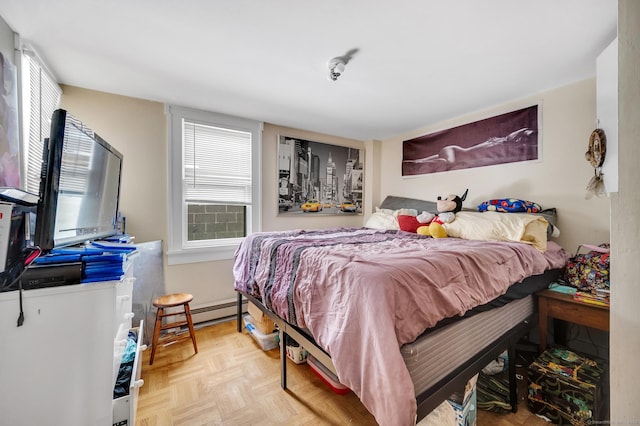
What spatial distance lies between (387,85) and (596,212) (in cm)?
201

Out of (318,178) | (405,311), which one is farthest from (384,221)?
(405,311)

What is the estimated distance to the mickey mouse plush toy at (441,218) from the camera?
229 centimetres

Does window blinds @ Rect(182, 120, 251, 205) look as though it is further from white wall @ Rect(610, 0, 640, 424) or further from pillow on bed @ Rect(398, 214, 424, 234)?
white wall @ Rect(610, 0, 640, 424)

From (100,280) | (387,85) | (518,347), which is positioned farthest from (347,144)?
(100,280)

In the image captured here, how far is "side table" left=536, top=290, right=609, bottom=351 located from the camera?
4.92 feet

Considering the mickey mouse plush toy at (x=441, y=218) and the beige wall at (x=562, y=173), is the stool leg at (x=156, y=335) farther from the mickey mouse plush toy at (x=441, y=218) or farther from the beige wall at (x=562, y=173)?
the beige wall at (x=562, y=173)

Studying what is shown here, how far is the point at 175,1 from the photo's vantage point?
129 centimetres

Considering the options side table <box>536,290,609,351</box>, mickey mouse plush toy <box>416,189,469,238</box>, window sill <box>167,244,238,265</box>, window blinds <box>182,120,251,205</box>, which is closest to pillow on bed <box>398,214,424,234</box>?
mickey mouse plush toy <box>416,189,469,238</box>

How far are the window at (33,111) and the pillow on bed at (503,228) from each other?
309 centimetres

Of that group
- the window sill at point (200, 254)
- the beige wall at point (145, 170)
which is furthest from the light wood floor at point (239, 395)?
the window sill at point (200, 254)

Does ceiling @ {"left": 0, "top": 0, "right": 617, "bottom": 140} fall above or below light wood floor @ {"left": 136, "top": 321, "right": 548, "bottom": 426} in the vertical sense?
above

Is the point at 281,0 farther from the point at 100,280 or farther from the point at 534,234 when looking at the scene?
the point at 534,234

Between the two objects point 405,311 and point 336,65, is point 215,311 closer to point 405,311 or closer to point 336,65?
point 405,311

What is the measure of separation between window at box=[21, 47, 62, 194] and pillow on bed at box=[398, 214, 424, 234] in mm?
2934
